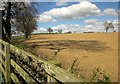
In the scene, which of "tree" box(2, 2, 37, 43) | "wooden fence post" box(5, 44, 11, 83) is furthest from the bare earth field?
"wooden fence post" box(5, 44, 11, 83)

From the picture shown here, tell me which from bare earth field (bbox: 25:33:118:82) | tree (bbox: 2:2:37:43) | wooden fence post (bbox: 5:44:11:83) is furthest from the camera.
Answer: tree (bbox: 2:2:37:43)

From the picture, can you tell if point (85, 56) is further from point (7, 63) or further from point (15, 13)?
point (7, 63)

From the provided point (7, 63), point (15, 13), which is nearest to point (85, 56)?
point (15, 13)

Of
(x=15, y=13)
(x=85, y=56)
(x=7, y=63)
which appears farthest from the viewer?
(x=15, y=13)

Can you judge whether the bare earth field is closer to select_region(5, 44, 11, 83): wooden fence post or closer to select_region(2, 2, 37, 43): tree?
select_region(2, 2, 37, 43): tree

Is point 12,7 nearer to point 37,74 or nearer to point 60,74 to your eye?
point 37,74

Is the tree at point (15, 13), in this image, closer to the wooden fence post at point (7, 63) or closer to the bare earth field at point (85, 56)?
the bare earth field at point (85, 56)

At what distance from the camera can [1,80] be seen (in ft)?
19.5

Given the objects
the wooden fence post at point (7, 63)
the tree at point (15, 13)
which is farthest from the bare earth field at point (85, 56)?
the wooden fence post at point (7, 63)

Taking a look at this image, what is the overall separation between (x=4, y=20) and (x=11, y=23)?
176 cm

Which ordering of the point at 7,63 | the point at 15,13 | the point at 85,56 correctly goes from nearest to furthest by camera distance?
1. the point at 7,63
2. the point at 85,56
3. the point at 15,13

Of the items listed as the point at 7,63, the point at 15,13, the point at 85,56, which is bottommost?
the point at 85,56

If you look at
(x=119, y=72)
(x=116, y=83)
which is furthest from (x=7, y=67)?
(x=119, y=72)

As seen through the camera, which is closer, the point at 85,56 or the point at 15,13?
the point at 85,56
